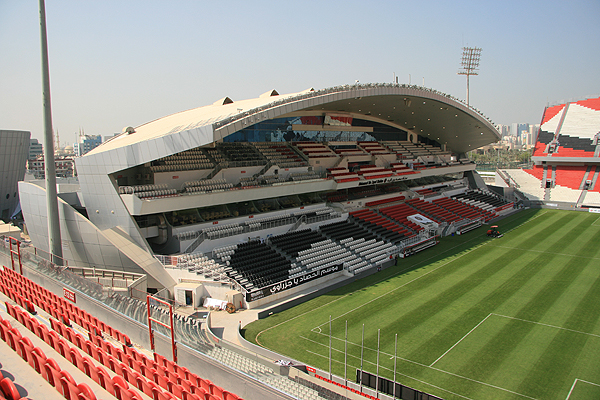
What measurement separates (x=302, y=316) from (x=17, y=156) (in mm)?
36596

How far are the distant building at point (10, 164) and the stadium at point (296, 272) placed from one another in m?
17.8

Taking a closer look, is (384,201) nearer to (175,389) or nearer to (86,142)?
(175,389)

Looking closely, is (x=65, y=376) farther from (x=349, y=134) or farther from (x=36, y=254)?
(x=349, y=134)

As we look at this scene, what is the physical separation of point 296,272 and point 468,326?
9383 millimetres

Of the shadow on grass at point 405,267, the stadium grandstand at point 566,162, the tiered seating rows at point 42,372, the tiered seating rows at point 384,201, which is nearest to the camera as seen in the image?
the tiered seating rows at point 42,372

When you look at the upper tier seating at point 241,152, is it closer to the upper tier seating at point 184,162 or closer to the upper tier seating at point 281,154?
the upper tier seating at point 281,154

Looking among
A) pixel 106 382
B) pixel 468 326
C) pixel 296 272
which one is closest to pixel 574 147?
pixel 468 326

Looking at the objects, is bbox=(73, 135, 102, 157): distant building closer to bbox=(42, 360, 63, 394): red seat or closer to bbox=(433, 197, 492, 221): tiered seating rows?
bbox=(433, 197, 492, 221): tiered seating rows

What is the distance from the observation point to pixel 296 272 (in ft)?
74.9

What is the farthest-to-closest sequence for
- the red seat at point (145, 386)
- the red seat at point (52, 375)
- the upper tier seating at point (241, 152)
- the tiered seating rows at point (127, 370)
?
the upper tier seating at point (241, 152) < the red seat at point (145, 386) < the tiered seating rows at point (127, 370) < the red seat at point (52, 375)

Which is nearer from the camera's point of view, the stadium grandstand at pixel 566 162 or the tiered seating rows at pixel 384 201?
the tiered seating rows at pixel 384 201

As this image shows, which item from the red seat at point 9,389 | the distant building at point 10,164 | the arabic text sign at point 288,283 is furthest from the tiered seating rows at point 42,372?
the distant building at point 10,164

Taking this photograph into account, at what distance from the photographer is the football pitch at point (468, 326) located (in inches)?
522

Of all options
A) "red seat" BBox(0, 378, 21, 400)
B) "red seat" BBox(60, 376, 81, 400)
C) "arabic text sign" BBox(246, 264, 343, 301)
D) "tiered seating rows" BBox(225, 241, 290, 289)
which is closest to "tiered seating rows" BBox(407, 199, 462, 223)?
"arabic text sign" BBox(246, 264, 343, 301)
